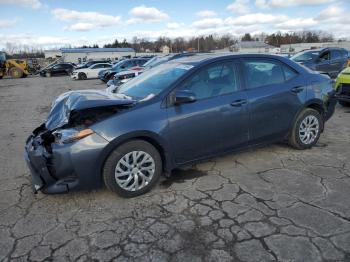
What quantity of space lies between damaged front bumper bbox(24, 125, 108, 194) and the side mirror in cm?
96

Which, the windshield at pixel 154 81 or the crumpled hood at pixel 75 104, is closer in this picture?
the crumpled hood at pixel 75 104

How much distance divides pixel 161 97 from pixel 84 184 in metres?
1.31

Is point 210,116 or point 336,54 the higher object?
point 336,54

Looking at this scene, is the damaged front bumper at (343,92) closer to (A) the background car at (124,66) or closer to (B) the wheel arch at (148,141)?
(B) the wheel arch at (148,141)

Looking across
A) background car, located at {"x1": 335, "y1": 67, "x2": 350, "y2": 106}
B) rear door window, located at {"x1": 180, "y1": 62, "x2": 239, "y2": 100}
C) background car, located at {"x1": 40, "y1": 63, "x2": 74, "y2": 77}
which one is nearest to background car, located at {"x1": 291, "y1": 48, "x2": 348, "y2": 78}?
background car, located at {"x1": 335, "y1": 67, "x2": 350, "y2": 106}

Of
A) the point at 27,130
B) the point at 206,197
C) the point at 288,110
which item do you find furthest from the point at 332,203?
the point at 27,130

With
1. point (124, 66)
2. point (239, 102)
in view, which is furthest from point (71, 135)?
point (124, 66)

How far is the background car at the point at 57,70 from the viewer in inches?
1305

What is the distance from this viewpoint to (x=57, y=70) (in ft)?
111

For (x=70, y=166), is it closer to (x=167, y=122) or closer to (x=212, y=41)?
(x=167, y=122)

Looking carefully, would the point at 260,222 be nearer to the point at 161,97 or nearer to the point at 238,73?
the point at 161,97

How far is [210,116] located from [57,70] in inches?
1308

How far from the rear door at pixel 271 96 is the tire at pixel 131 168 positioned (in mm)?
1491

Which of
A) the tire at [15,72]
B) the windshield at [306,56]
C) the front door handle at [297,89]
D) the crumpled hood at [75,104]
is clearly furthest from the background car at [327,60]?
the tire at [15,72]
